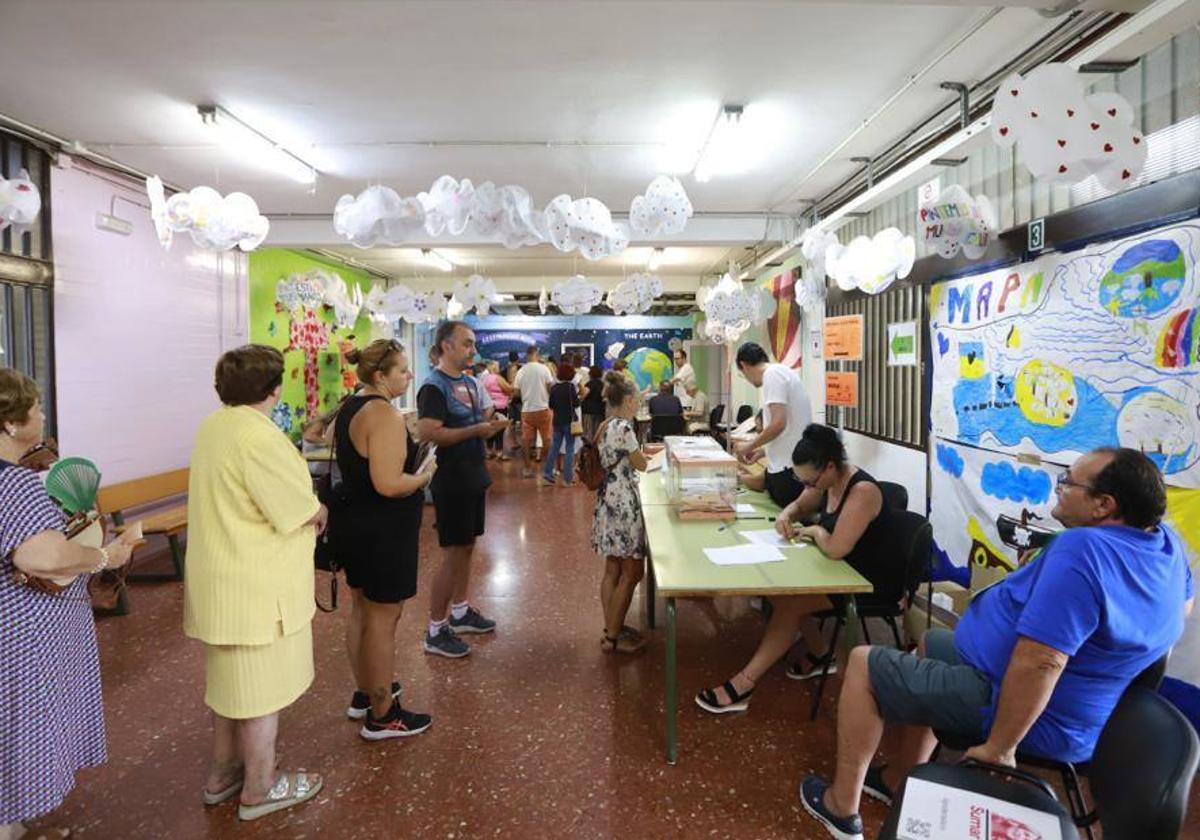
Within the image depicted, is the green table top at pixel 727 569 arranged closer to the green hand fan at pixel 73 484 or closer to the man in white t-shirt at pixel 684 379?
the green hand fan at pixel 73 484

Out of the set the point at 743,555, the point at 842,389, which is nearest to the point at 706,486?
the point at 743,555

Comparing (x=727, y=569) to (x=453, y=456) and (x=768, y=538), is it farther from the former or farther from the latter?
(x=453, y=456)

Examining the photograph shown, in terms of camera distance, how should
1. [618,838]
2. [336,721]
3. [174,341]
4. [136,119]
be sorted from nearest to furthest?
[618,838]
[336,721]
[136,119]
[174,341]

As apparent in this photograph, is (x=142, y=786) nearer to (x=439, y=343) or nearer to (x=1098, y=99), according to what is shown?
(x=439, y=343)

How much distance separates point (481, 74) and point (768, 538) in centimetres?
276

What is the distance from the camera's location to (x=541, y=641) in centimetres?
342

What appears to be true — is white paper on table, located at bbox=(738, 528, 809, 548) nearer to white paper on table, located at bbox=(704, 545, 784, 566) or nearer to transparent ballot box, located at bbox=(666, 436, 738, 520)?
white paper on table, located at bbox=(704, 545, 784, 566)

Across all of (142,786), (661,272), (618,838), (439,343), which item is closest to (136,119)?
(439,343)

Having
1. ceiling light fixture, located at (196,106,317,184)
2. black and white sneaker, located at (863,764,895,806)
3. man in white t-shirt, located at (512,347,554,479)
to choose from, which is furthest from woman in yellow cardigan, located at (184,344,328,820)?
man in white t-shirt, located at (512,347,554,479)

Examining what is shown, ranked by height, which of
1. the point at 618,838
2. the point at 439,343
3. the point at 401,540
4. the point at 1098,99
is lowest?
the point at 618,838

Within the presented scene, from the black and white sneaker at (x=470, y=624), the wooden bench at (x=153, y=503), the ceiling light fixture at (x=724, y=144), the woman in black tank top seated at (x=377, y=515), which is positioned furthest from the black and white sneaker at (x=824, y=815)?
the wooden bench at (x=153, y=503)

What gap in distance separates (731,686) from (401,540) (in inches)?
60.6

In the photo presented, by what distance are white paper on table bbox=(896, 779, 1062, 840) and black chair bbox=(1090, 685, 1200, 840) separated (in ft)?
0.44

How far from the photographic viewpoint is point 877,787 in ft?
7.07
